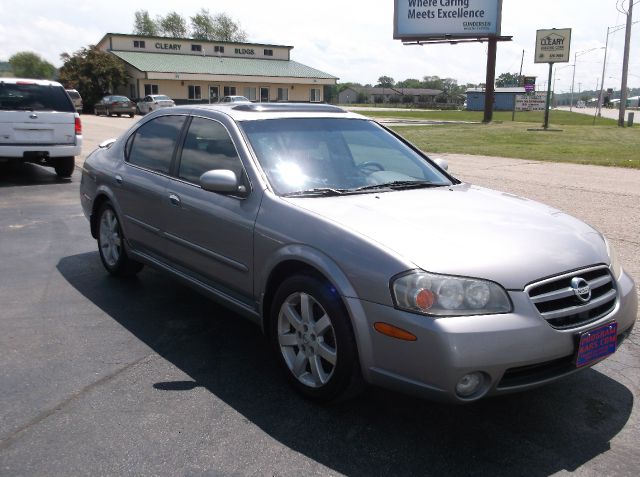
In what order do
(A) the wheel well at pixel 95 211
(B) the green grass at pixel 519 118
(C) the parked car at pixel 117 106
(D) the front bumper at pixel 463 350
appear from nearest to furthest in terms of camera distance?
(D) the front bumper at pixel 463 350
(A) the wheel well at pixel 95 211
(B) the green grass at pixel 519 118
(C) the parked car at pixel 117 106

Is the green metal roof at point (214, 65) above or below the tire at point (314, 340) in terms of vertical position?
above

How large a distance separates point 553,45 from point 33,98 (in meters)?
32.0

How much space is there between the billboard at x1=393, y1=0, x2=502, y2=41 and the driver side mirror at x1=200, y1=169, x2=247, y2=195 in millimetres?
37564

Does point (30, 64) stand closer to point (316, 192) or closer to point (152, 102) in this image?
point (152, 102)

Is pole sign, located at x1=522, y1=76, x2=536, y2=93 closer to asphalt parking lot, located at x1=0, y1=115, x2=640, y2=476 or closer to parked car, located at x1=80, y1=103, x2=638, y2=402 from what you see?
parked car, located at x1=80, y1=103, x2=638, y2=402

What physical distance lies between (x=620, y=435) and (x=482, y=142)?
20.8 m

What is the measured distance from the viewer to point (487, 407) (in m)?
3.51

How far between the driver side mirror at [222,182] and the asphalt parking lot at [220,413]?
110 centimetres

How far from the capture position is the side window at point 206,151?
427 centimetres

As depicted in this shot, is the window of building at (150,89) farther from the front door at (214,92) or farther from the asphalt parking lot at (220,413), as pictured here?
the asphalt parking lot at (220,413)

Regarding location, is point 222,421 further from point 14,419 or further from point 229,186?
point 229,186

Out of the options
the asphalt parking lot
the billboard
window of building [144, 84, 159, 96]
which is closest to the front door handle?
the asphalt parking lot

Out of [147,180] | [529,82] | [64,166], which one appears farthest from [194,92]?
[147,180]

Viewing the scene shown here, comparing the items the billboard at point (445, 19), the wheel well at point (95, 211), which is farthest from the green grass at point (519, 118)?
the wheel well at point (95, 211)
